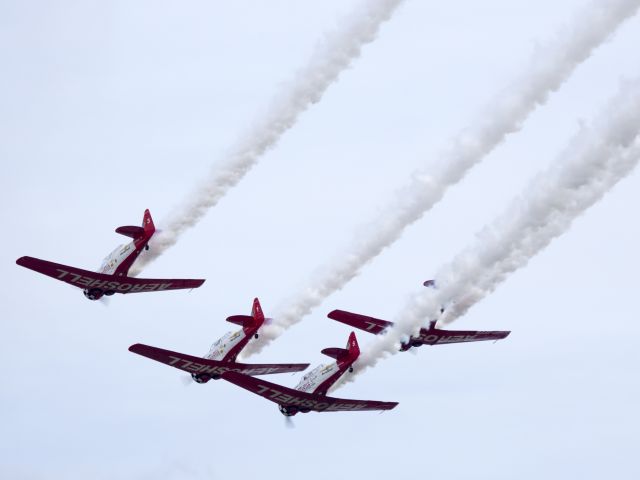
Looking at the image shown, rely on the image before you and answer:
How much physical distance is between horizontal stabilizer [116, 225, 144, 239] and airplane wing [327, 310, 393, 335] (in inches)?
416

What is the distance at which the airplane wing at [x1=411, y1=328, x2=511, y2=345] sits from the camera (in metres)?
76.2

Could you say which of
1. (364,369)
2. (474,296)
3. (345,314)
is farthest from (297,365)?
→ (474,296)

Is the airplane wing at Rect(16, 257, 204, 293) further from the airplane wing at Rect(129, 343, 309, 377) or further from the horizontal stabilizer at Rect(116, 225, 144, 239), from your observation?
the airplane wing at Rect(129, 343, 309, 377)

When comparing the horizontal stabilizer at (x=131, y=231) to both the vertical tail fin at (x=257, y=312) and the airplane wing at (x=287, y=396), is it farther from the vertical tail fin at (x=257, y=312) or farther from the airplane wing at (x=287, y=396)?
the airplane wing at (x=287, y=396)

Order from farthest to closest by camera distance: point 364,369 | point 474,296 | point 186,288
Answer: point 186,288 < point 364,369 < point 474,296

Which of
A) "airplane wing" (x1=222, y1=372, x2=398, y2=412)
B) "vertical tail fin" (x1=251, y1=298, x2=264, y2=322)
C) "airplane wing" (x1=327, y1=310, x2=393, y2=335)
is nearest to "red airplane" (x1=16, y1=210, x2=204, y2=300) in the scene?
"vertical tail fin" (x1=251, y1=298, x2=264, y2=322)

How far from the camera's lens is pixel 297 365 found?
78938 mm

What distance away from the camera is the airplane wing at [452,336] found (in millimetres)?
76250

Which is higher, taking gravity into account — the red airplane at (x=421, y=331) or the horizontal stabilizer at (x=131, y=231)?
the horizontal stabilizer at (x=131, y=231)

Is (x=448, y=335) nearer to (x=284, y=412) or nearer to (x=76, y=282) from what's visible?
(x=284, y=412)

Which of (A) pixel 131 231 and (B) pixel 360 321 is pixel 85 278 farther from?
(B) pixel 360 321

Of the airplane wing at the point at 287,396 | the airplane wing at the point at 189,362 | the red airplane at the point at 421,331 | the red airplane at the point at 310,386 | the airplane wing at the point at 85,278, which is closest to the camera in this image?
the red airplane at the point at 310,386

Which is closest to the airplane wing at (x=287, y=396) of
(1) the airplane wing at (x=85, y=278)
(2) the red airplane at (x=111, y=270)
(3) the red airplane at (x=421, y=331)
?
(3) the red airplane at (x=421, y=331)

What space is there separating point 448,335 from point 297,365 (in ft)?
23.6
